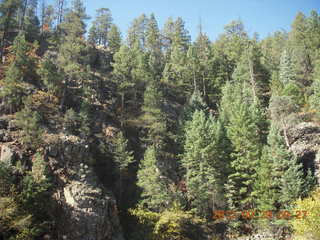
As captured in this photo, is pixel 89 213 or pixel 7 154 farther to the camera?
pixel 7 154

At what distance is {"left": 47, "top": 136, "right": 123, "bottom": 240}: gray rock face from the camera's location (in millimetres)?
25188

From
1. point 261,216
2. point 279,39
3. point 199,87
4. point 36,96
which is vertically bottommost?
point 261,216

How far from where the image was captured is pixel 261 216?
91.6 ft

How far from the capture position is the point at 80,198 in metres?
26.1

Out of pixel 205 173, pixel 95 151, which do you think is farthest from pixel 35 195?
pixel 205 173

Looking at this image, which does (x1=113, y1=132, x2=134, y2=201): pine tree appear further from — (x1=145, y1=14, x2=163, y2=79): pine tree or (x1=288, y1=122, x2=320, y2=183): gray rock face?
(x1=145, y1=14, x2=163, y2=79): pine tree

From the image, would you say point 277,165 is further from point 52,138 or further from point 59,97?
point 59,97

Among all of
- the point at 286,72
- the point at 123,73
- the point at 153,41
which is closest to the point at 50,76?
the point at 123,73

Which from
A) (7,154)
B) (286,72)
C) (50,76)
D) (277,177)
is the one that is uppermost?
(286,72)

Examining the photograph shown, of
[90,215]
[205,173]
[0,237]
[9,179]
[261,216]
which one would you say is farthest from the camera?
[205,173]

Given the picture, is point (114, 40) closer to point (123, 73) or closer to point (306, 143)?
point (123, 73)

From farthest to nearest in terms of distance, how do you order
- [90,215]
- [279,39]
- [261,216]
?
1. [279,39]
2. [261,216]
3. [90,215]

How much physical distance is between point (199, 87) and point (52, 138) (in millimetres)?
26713
